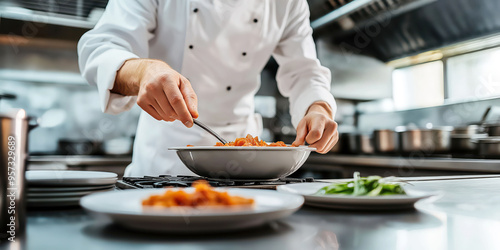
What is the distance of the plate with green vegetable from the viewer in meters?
0.62

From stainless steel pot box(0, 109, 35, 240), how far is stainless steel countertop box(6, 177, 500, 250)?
24 millimetres

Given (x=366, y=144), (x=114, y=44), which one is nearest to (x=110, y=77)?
(x=114, y=44)

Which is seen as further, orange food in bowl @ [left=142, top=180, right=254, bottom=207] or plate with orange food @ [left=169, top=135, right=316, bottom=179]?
plate with orange food @ [left=169, top=135, right=316, bottom=179]

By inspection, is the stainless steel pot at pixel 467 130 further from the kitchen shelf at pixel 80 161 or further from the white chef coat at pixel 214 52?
the kitchen shelf at pixel 80 161

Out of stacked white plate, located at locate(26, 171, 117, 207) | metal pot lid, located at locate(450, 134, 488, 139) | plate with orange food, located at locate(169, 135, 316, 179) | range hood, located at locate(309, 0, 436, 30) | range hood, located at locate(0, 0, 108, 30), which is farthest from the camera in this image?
range hood, located at locate(0, 0, 108, 30)

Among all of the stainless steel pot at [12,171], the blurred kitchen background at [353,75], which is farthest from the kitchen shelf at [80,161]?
the stainless steel pot at [12,171]

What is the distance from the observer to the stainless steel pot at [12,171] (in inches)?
17.0

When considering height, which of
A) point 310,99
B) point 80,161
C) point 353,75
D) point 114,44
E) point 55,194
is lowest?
point 80,161

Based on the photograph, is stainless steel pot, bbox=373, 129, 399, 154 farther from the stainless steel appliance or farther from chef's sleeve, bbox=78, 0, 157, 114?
the stainless steel appliance

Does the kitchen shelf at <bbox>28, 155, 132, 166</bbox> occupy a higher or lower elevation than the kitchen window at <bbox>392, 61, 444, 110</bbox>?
lower

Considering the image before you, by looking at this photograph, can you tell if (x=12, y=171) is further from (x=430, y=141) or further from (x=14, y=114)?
(x=430, y=141)

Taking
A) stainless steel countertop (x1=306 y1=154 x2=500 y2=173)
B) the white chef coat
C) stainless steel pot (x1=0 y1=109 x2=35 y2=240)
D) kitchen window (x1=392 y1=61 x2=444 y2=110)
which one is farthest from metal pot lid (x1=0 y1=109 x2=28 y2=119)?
kitchen window (x1=392 y1=61 x2=444 y2=110)

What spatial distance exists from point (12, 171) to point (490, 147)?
213 centimetres

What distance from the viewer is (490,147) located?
79.7 inches
